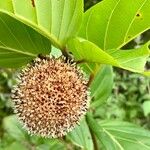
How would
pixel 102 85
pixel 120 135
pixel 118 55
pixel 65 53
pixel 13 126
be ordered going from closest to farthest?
pixel 118 55, pixel 65 53, pixel 120 135, pixel 102 85, pixel 13 126

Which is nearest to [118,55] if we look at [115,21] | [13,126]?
[115,21]

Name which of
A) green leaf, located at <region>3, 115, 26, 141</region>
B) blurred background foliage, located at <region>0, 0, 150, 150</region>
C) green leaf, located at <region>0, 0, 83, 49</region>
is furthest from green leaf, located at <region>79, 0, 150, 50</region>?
blurred background foliage, located at <region>0, 0, 150, 150</region>

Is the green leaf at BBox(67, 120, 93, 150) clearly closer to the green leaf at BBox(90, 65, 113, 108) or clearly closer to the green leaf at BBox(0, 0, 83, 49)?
the green leaf at BBox(90, 65, 113, 108)

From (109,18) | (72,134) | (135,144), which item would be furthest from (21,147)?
(109,18)

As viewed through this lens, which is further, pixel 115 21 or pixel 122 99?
pixel 122 99

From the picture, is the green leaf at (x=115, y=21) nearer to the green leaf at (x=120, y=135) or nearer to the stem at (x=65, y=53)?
the stem at (x=65, y=53)

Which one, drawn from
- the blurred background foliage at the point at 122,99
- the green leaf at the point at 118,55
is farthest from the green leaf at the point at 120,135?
the blurred background foliage at the point at 122,99

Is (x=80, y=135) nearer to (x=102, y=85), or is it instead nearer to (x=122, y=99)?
(x=102, y=85)
